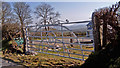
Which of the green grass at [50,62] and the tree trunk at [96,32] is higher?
the tree trunk at [96,32]

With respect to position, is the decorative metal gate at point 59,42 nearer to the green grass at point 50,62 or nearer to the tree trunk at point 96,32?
the green grass at point 50,62

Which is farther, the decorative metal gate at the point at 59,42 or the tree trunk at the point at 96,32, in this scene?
the decorative metal gate at the point at 59,42

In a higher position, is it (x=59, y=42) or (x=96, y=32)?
(x=96, y=32)

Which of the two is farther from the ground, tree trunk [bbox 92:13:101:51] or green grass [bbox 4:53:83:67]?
tree trunk [bbox 92:13:101:51]

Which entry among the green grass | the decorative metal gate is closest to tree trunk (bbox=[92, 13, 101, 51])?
the decorative metal gate

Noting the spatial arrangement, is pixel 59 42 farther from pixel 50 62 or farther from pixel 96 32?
pixel 96 32

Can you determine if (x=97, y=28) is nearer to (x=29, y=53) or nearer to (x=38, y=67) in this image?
(x=38, y=67)

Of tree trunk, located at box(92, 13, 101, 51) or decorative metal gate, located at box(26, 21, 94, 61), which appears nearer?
tree trunk, located at box(92, 13, 101, 51)

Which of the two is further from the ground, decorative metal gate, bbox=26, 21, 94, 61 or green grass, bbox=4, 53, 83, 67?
decorative metal gate, bbox=26, 21, 94, 61

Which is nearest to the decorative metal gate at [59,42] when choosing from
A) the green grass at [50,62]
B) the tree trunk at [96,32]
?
the green grass at [50,62]

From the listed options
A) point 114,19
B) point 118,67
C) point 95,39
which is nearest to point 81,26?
point 95,39

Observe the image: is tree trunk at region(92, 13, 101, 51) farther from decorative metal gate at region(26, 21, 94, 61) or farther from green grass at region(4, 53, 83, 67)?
green grass at region(4, 53, 83, 67)

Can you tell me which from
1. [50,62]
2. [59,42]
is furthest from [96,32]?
[50,62]

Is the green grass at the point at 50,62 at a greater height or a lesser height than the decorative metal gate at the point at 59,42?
lesser
